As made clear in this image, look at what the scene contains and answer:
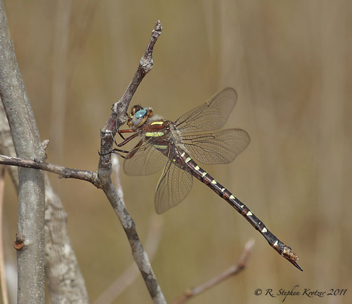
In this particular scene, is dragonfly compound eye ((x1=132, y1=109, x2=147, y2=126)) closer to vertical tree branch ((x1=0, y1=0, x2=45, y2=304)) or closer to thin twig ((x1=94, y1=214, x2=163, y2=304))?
thin twig ((x1=94, y1=214, x2=163, y2=304))

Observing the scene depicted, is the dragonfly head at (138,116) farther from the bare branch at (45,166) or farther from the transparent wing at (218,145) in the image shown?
the bare branch at (45,166)

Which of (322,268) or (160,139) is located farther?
(322,268)

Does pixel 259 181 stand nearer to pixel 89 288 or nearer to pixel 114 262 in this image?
pixel 114 262

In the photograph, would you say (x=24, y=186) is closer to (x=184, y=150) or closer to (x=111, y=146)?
(x=111, y=146)

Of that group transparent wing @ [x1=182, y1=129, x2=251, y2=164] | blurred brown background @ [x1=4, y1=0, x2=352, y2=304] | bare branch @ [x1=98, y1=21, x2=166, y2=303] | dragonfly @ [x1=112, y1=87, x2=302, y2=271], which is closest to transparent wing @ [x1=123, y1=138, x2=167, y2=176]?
dragonfly @ [x1=112, y1=87, x2=302, y2=271]

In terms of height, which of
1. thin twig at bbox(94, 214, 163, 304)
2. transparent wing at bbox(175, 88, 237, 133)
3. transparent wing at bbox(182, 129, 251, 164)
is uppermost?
transparent wing at bbox(175, 88, 237, 133)

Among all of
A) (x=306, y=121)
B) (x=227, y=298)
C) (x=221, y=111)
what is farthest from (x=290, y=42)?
(x=227, y=298)
